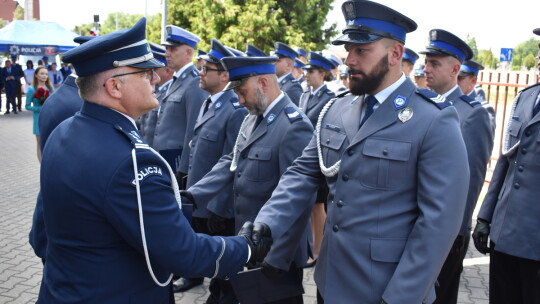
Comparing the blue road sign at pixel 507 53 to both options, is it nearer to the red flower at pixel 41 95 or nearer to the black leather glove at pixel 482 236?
the red flower at pixel 41 95

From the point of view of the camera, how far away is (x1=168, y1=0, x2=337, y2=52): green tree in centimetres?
2333

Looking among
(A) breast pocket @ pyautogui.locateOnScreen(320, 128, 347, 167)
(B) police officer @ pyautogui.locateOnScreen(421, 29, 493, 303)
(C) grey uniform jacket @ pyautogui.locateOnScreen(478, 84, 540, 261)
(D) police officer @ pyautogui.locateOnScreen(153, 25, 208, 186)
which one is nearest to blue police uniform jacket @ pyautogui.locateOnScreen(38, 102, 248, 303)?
(A) breast pocket @ pyautogui.locateOnScreen(320, 128, 347, 167)

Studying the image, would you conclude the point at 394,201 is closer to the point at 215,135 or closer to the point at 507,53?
the point at 215,135

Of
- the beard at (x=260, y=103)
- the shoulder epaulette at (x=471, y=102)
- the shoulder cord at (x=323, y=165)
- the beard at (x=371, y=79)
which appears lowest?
the shoulder cord at (x=323, y=165)

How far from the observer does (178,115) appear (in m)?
5.85

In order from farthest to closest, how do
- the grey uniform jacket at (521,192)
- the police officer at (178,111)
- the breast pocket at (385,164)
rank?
the police officer at (178,111)
the grey uniform jacket at (521,192)
the breast pocket at (385,164)

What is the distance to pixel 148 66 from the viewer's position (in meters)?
2.24

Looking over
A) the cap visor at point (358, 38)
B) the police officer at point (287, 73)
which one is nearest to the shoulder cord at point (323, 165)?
the cap visor at point (358, 38)

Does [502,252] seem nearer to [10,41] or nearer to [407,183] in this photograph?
[407,183]

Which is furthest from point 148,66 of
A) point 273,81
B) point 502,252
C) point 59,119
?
point 502,252

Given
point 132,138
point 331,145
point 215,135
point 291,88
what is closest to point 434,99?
point 331,145

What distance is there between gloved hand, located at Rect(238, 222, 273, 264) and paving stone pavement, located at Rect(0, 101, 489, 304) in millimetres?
2278

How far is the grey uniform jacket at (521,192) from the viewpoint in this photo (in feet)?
10.2

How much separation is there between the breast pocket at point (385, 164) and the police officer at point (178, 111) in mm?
3365
